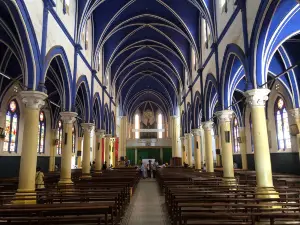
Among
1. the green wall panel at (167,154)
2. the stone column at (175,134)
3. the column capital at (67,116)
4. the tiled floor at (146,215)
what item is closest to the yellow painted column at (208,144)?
the tiled floor at (146,215)

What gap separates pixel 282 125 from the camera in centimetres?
1880

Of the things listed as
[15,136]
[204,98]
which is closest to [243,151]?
[204,98]

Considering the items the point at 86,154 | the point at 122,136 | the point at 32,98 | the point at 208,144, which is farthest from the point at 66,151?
the point at 122,136

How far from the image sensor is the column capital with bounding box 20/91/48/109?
9574 mm

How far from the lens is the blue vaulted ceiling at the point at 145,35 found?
19.1 metres

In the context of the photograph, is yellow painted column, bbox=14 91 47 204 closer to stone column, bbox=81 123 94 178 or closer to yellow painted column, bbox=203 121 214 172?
stone column, bbox=81 123 94 178

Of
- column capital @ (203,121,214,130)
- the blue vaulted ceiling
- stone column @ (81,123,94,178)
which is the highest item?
the blue vaulted ceiling

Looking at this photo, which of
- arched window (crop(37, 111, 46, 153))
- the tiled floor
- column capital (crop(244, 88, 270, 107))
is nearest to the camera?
the tiled floor

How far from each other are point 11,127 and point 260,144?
16856 millimetres

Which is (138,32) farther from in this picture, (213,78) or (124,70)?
(213,78)

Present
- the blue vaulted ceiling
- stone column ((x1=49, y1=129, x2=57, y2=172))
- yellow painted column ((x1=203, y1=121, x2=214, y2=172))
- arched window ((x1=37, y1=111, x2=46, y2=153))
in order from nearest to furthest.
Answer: yellow painted column ((x1=203, y1=121, x2=214, y2=172)) < the blue vaulted ceiling < arched window ((x1=37, y1=111, x2=46, y2=153)) < stone column ((x1=49, y1=129, x2=57, y2=172))

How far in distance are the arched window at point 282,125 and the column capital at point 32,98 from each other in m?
16.1

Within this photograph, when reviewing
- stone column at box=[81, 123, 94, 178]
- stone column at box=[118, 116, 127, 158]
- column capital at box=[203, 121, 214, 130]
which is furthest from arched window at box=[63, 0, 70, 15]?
stone column at box=[118, 116, 127, 158]

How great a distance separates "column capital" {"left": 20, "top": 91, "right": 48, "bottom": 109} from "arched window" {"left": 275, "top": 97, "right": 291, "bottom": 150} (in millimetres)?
16138
